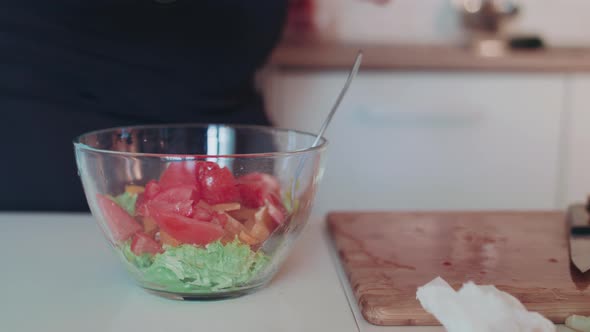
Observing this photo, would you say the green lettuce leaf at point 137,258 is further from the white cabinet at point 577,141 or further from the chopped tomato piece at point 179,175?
the white cabinet at point 577,141

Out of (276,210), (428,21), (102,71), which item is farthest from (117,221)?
(428,21)

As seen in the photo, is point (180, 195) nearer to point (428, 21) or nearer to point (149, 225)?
point (149, 225)

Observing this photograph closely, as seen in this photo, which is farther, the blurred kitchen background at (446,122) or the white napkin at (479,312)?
the blurred kitchen background at (446,122)

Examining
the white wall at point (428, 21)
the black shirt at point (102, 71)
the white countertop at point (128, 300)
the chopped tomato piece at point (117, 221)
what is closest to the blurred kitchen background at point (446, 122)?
the white wall at point (428, 21)

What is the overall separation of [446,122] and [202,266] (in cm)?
125

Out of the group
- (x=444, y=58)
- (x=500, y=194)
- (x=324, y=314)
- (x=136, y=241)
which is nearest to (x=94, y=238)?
(x=136, y=241)

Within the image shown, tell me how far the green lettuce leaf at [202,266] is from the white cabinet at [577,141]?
1.37 m

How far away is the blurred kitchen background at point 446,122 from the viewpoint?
1.68m

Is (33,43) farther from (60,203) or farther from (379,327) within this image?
(379,327)

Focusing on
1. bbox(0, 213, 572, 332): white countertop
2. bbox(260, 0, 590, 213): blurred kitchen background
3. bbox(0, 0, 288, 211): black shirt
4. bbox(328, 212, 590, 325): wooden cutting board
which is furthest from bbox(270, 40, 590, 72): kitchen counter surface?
bbox(0, 213, 572, 332): white countertop

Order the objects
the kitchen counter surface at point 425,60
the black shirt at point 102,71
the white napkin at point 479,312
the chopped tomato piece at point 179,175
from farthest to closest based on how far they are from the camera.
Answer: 1. the kitchen counter surface at point 425,60
2. the black shirt at point 102,71
3. the chopped tomato piece at point 179,175
4. the white napkin at point 479,312

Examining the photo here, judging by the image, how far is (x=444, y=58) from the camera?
5.46ft

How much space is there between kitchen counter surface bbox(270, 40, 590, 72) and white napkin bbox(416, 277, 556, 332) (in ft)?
3.87

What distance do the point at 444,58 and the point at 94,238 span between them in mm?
→ 1121
